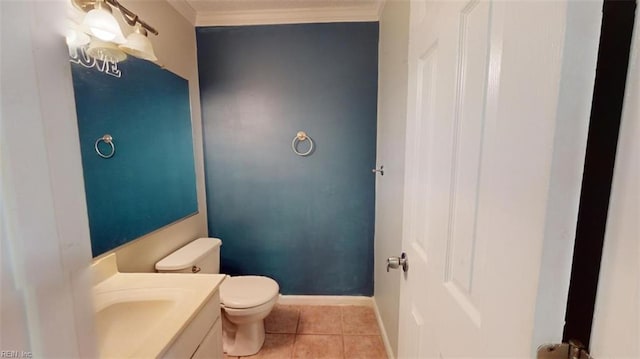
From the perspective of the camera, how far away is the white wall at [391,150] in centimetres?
134

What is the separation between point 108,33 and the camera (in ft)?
3.42

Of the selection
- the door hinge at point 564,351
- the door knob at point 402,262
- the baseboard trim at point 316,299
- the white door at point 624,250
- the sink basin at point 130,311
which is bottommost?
the baseboard trim at point 316,299

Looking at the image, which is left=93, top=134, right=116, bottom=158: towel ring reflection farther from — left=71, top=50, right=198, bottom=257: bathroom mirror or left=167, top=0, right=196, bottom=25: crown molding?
left=167, top=0, right=196, bottom=25: crown molding

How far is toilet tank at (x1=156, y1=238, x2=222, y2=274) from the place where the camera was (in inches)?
57.9

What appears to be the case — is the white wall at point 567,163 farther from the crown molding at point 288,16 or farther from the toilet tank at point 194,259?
the crown molding at point 288,16

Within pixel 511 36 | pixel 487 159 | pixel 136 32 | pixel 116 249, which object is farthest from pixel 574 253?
pixel 136 32

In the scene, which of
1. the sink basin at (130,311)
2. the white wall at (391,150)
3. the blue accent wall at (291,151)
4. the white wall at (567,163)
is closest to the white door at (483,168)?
the white wall at (567,163)

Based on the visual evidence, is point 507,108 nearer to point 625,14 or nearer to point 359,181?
point 625,14

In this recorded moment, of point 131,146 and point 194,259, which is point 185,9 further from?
point 194,259

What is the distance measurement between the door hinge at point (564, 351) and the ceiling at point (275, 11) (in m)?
2.06

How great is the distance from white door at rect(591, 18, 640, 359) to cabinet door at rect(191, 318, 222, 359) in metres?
1.14

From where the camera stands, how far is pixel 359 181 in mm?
2057

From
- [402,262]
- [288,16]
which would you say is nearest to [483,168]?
[402,262]

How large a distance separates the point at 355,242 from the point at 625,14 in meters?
1.99
